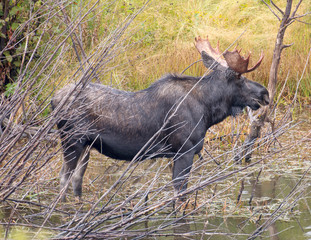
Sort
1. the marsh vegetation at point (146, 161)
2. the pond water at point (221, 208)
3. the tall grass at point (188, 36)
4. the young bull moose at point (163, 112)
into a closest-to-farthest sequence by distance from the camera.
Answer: the marsh vegetation at point (146, 161) → the pond water at point (221, 208) → the young bull moose at point (163, 112) → the tall grass at point (188, 36)

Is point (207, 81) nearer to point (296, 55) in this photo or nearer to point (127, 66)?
point (127, 66)

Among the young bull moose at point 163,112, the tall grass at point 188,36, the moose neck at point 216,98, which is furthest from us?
the tall grass at point 188,36

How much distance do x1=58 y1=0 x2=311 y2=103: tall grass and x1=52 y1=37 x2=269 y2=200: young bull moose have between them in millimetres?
2596

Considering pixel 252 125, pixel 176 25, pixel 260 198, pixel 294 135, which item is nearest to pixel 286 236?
pixel 260 198

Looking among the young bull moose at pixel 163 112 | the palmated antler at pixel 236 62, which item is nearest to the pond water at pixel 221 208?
the young bull moose at pixel 163 112

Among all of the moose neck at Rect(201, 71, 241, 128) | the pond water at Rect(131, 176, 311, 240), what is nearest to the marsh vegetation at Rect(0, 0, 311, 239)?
the pond water at Rect(131, 176, 311, 240)

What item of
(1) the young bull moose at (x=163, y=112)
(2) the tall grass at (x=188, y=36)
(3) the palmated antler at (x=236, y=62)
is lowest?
(2) the tall grass at (x=188, y=36)

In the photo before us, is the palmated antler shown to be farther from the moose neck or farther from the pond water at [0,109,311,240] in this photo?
the pond water at [0,109,311,240]

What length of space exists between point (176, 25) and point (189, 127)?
8.70 m

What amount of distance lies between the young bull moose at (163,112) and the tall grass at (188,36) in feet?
8.52

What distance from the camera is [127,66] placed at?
10.2 m

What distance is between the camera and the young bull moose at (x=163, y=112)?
5398mm

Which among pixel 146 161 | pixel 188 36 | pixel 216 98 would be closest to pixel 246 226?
pixel 216 98

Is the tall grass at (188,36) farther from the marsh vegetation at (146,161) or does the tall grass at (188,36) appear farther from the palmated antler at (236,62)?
the palmated antler at (236,62)
